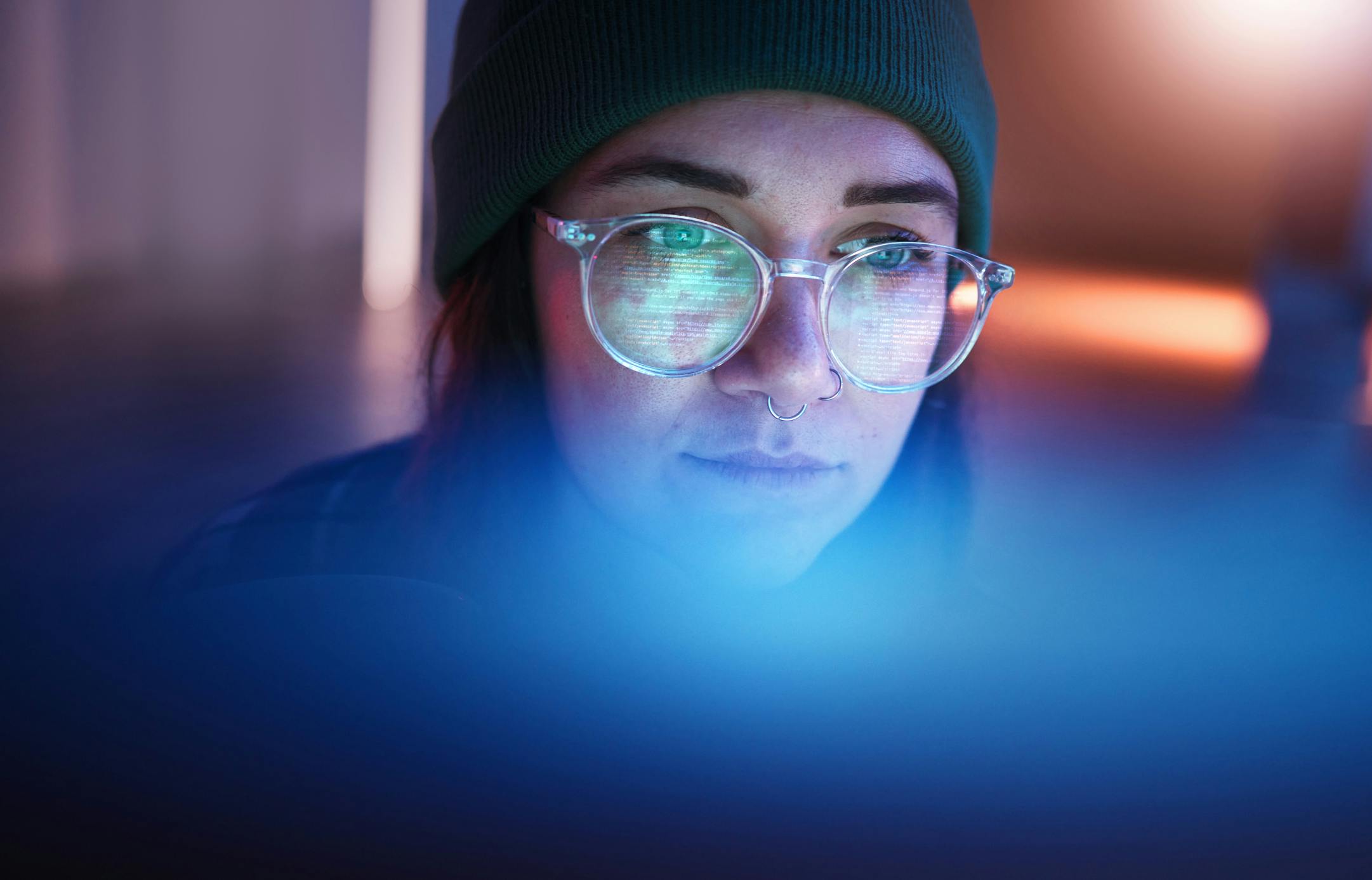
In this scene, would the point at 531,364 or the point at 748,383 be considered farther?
the point at 531,364

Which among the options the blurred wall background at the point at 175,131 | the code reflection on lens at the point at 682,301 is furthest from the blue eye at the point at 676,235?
the blurred wall background at the point at 175,131

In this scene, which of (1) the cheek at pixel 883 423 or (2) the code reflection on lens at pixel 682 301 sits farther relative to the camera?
(1) the cheek at pixel 883 423

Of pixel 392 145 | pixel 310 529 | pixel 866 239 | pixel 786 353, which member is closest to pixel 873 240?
pixel 866 239

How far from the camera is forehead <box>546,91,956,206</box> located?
554mm

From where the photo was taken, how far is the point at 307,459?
0.70 metres

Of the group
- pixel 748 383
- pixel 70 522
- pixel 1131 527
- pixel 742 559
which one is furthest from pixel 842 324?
pixel 70 522

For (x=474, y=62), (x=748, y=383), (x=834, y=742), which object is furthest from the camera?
(x=474, y=62)

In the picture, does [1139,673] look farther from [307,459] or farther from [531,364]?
[307,459]

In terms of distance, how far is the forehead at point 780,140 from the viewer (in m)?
0.55

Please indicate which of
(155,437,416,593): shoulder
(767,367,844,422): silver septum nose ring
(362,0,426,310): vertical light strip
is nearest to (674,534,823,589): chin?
(767,367,844,422): silver septum nose ring

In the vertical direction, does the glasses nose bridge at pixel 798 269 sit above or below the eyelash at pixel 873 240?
below

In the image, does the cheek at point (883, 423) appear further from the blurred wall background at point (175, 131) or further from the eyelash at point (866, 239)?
the blurred wall background at point (175, 131)

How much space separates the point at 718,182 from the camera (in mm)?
554

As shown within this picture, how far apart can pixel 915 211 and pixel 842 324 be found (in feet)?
0.37
